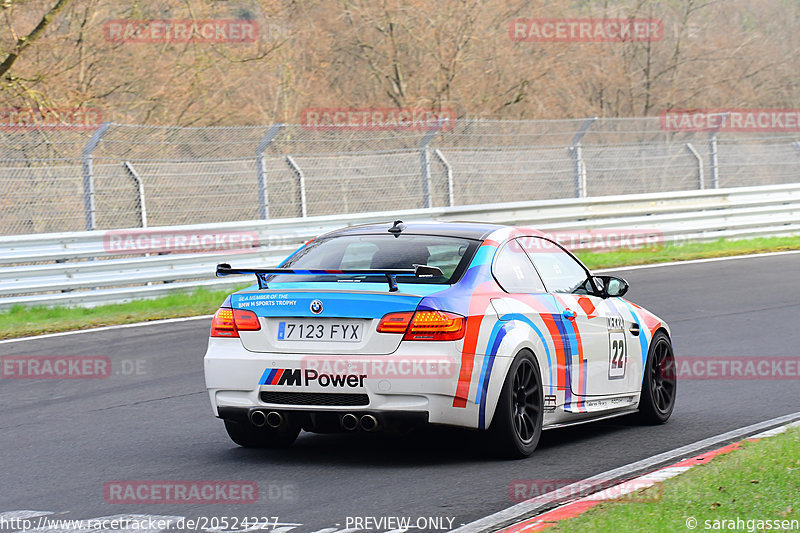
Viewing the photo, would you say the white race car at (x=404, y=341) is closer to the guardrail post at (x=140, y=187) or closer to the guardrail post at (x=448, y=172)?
the guardrail post at (x=140, y=187)

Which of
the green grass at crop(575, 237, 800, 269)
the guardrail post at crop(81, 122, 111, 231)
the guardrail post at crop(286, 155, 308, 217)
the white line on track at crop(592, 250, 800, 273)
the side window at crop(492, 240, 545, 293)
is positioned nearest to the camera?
the side window at crop(492, 240, 545, 293)

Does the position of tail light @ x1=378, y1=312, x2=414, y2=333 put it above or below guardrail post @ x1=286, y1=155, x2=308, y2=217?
below

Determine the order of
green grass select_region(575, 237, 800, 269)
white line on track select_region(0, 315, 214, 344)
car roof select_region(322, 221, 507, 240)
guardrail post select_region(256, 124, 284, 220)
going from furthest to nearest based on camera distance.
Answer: green grass select_region(575, 237, 800, 269), guardrail post select_region(256, 124, 284, 220), white line on track select_region(0, 315, 214, 344), car roof select_region(322, 221, 507, 240)

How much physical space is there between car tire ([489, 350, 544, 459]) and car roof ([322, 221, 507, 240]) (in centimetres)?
88

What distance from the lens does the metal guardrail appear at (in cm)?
1543

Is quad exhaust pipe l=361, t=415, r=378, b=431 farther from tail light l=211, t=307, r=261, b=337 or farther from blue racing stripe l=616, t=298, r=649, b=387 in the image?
blue racing stripe l=616, t=298, r=649, b=387

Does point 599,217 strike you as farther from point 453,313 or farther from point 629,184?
point 453,313

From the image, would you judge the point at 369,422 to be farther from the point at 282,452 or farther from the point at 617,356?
the point at 617,356

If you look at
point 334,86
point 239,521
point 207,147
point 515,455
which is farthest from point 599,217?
point 239,521

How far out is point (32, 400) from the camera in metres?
9.80

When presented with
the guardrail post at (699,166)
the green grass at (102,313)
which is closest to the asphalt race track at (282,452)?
the green grass at (102,313)

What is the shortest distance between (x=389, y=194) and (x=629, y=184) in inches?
232

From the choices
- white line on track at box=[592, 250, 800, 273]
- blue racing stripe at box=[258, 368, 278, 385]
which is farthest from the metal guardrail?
blue racing stripe at box=[258, 368, 278, 385]

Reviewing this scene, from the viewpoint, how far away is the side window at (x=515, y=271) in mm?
7312
